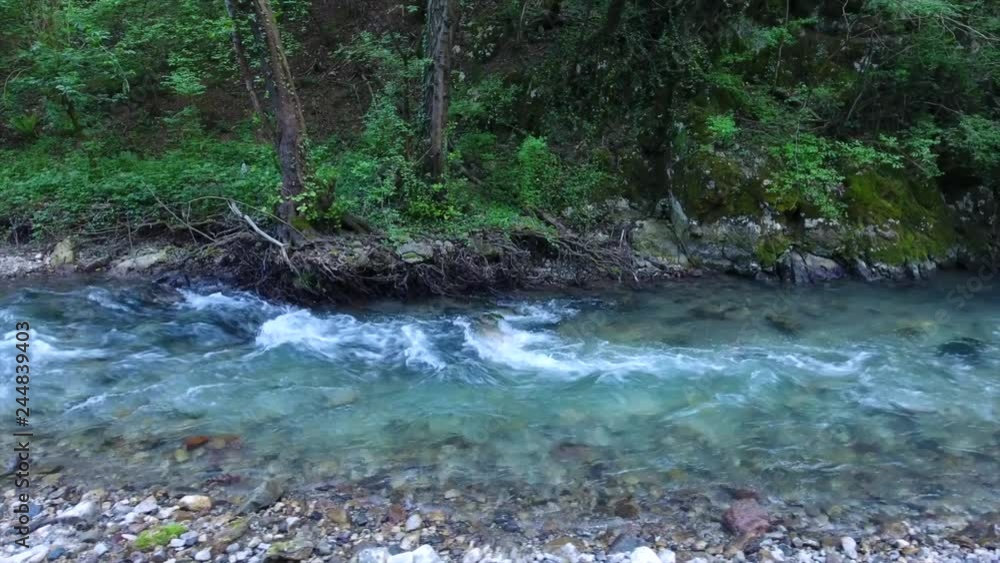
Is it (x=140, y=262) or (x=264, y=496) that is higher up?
(x=140, y=262)

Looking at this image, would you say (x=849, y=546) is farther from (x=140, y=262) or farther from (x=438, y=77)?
(x=140, y=262)

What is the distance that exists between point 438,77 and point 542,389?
549 centimetres

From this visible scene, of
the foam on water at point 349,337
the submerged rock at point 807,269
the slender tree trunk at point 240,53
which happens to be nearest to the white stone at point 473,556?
the foam on water at point 349,337

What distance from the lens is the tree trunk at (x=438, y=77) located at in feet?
32.9

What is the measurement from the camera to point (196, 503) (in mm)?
4785

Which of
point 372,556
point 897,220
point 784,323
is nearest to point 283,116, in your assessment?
point 372,556

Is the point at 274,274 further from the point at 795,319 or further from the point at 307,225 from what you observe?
the point at 795,319

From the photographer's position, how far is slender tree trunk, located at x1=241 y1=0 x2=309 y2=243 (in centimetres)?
910

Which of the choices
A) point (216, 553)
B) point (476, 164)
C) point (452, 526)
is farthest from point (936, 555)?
point (476, 164)

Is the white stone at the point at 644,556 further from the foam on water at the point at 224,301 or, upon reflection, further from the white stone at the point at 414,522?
the foam on water at the point at 224,301

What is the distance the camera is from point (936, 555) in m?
4.38

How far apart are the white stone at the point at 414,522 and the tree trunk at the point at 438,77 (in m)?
6.71

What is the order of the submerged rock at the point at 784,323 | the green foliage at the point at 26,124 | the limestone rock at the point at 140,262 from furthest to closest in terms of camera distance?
the green foliage at the point at 26,124
the limestone rock at the point at 140,262
the submerged rock at the point at 784,323

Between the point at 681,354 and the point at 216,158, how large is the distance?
891 cm
